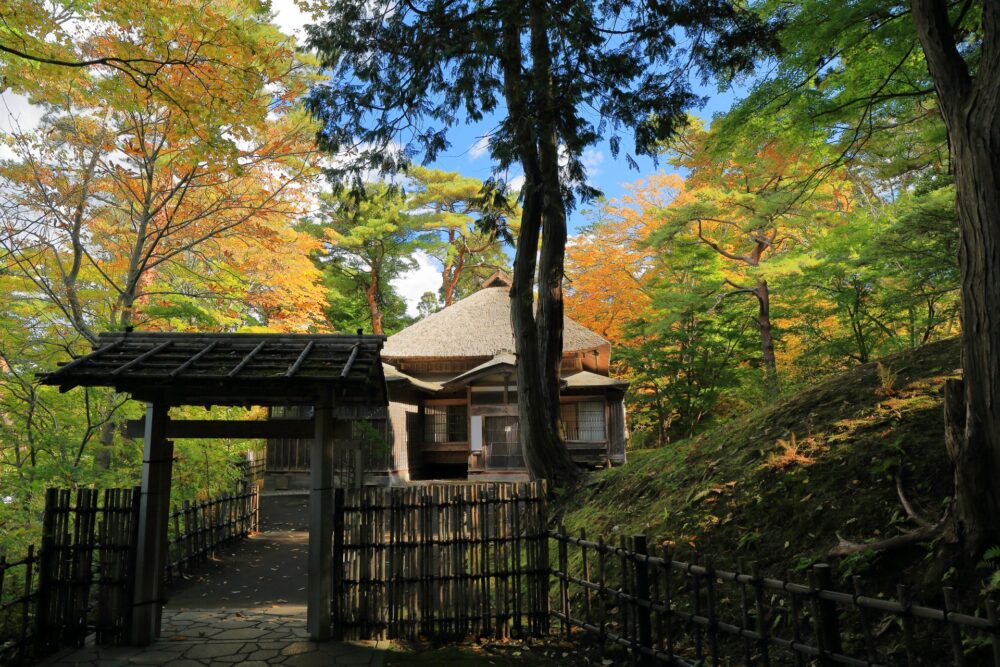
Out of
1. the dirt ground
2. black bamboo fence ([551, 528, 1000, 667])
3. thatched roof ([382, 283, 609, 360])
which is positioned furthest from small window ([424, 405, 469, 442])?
black bamboo fence ([551, 528, 1000, 667])

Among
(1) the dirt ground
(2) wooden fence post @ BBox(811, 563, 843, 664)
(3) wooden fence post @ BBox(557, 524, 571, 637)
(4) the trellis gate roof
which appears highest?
(4) the trellis gate roof

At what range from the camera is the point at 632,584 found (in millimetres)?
5086

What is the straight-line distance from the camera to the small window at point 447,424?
823 inches

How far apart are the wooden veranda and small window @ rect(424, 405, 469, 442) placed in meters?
14.6

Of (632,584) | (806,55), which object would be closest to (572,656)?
(632,584)

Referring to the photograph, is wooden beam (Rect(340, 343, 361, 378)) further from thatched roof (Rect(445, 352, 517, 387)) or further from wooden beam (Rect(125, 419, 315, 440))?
thatched roof (Rect(445, 352, 517, 387))

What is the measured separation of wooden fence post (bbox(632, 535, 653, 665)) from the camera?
484 centimetres

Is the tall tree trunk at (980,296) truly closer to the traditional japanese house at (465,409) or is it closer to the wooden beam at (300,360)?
the wooden beam at (300,360)

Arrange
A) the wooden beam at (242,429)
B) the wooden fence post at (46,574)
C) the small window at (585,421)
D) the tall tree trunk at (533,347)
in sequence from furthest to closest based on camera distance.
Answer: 1. the small window at (585,421)
2. the tall tree trunk at (533,347)
3. the wooden beam at (242,429)
4. the wooden fence post at (46,574)

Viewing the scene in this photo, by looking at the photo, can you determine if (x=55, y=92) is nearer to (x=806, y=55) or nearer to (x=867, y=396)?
(x=806, y=55)

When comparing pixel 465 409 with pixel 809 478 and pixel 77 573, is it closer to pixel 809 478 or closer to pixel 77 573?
pixel 77 573

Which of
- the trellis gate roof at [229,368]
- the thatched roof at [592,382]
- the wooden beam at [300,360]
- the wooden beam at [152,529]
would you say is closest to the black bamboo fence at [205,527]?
the wooden beam at [152,529]

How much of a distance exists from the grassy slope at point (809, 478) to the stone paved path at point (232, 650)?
343cm

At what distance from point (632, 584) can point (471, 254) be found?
25.7m
